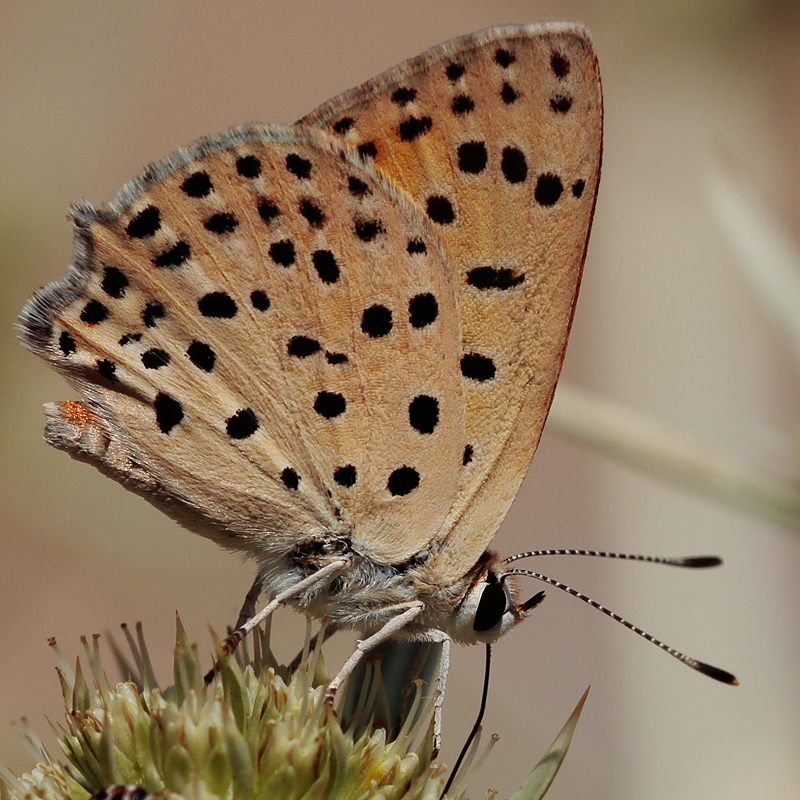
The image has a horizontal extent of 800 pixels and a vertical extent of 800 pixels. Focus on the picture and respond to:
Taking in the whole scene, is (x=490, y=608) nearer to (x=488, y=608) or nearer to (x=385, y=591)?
(x=488, y=608)

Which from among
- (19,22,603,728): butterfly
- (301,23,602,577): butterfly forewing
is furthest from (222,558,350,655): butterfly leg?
(301,23,602,577): butterfly forewing

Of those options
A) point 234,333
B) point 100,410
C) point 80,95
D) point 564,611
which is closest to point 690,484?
point 234,333

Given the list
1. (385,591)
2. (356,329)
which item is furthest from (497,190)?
(385,591)

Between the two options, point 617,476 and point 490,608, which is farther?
point 617,476

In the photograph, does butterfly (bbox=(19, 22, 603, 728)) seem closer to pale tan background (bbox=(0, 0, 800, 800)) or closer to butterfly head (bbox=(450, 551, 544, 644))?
butterfly head (bbox=(450, 551, 544, 644))

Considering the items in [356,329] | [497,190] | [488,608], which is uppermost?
[497,190]

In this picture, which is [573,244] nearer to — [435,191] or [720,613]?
[435,191]
